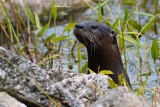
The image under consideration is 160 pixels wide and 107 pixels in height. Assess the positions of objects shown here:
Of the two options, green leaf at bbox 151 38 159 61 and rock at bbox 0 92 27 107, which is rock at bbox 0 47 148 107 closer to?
rock at bbox 0 92 27 107

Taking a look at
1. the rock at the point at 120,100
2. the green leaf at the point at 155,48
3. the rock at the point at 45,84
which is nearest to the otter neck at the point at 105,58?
the green leaf at the point at 155,48

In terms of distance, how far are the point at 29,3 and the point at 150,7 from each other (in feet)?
5.15

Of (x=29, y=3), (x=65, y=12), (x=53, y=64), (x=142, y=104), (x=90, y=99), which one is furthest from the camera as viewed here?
(x=65, y=12)

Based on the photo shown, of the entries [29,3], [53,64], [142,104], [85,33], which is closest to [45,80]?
[142,104]

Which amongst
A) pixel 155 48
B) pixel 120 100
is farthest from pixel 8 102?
pixel 155 48

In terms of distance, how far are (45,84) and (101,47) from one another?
189 centimetres

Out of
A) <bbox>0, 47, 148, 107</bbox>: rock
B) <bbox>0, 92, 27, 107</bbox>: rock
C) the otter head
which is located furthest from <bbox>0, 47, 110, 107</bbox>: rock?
the otter head

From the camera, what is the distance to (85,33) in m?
5.14

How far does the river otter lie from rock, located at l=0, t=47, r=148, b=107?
1.50 metres

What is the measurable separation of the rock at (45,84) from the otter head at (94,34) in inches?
56.3

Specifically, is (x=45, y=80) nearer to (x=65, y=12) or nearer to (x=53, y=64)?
(x=53, y=64)

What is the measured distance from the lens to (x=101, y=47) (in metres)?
5.36

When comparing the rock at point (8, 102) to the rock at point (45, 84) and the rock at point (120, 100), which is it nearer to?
the rock at point (45, 84)

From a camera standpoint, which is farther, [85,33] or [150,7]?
[150,7]
